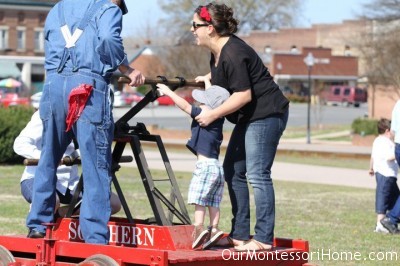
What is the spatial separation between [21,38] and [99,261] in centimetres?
7535

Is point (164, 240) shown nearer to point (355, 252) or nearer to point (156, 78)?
point (156, 78)

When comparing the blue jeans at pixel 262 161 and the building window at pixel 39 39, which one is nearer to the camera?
the blue jeans at pixel 262 161

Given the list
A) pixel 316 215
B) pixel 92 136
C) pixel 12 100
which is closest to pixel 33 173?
pixel 92 136

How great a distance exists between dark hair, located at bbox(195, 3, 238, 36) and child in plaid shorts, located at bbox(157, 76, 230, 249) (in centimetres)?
45

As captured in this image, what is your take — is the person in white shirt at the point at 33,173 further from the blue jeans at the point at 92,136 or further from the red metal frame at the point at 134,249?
the blue jeans at the point at 92,136

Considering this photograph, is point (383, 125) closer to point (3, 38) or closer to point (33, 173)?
point (33, 173)

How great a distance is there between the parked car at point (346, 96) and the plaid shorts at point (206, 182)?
77.9 m

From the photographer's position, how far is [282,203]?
53.9 ft

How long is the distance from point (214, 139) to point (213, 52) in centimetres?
69

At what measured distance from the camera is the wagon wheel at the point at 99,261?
22.7 feet

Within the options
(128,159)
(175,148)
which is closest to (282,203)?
(128,159)

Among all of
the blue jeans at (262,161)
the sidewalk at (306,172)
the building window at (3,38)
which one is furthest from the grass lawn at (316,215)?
the building window at (3,38)

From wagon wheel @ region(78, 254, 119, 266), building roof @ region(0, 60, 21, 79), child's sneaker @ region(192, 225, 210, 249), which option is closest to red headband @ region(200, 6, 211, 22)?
child's sneaker @ region(192, 225, 210, 249)

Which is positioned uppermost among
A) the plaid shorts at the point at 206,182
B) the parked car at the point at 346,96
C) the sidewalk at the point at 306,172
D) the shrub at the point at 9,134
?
the plaid shorts at the point at 206,182
